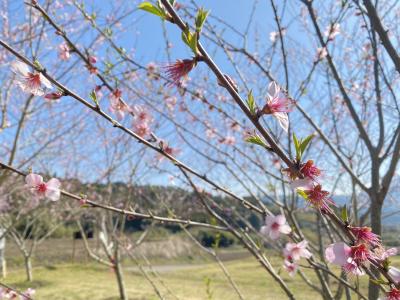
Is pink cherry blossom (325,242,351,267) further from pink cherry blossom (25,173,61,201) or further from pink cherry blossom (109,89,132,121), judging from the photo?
pink cherry blossom (109,89,132,121)

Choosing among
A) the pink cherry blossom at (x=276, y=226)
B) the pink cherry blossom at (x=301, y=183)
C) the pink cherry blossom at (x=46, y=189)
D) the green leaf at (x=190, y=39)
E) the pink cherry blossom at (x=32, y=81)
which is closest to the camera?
the green leaf at (x=190, y=39)

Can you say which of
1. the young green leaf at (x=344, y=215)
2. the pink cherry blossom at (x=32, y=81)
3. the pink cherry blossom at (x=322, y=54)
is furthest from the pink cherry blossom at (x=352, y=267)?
the pink cherry blossom at (x=322, y=54)

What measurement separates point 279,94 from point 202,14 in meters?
0.28

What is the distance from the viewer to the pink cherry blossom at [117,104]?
1.88m

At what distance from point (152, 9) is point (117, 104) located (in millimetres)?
1090

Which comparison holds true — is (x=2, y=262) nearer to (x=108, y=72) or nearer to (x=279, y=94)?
(x=108, y=72)

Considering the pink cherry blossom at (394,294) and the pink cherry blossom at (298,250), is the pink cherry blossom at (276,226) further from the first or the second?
the pink cherry blossom at (394,294)

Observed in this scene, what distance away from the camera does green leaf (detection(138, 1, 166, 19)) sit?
873 millimetres

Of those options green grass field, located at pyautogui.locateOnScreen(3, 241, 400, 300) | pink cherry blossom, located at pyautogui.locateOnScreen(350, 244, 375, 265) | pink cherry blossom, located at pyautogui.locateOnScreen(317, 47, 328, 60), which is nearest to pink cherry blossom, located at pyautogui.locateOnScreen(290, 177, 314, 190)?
pink cherry blossom, located at pyautogui.locateOnScreen(350, 244, 375, 265)

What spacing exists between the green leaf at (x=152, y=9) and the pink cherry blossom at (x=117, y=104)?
982 millimetres

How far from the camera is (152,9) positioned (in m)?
0.91

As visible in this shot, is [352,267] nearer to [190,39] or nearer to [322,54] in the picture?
[190,39]

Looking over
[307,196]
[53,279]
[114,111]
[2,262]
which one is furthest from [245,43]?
[2,262]

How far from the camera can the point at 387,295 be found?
1054mm
